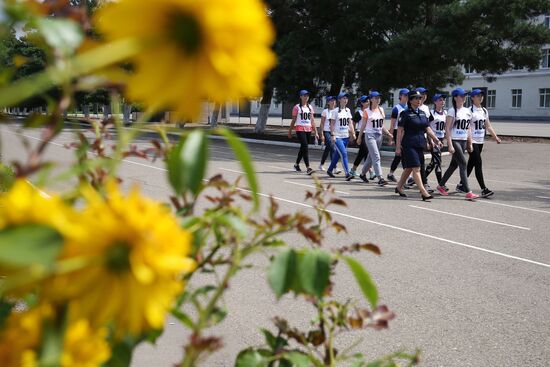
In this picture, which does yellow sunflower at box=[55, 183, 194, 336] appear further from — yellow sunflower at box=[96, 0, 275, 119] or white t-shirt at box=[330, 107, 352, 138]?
white t-shirt at box=[330, 107, 352, 138]

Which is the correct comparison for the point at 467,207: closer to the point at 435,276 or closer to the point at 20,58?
the point at 435,276

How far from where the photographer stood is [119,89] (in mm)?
468

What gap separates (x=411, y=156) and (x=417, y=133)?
0.47 metres

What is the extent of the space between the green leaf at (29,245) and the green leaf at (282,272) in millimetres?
472

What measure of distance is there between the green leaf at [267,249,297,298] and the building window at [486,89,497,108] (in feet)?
208

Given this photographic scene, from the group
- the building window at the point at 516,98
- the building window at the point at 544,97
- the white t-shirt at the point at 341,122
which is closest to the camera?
the white t-shirt at the point at 341,122

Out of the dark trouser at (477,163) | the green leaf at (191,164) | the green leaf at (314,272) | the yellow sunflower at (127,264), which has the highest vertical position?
the green leaf at (191,164)

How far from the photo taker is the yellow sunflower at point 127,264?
0.39m

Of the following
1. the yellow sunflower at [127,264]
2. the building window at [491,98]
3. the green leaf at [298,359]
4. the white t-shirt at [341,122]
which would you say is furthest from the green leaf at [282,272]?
the building window at [491,98]

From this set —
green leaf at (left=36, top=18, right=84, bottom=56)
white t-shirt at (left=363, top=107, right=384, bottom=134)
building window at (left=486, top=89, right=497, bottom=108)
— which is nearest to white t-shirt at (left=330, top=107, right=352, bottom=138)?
white t-shirt at (left=363, top=107, right=384, bottom=134)

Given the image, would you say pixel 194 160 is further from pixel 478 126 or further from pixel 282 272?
pixel 478 126

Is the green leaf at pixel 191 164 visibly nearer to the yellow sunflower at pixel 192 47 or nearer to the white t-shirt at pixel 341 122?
the yellow sunflower at pixel 192 47

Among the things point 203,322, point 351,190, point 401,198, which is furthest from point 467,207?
point 203,322

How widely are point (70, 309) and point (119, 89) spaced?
0.16m
